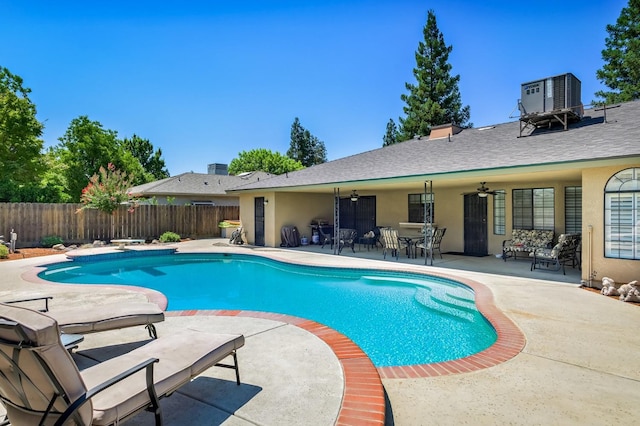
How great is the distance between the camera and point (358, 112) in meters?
32.8

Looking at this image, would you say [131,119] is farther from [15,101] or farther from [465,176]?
[465,176]

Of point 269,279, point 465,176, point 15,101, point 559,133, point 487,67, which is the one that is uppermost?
point 487,67

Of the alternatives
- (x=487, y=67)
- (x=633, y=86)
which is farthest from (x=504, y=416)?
(x=633, y=86)

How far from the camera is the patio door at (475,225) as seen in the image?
13.4m

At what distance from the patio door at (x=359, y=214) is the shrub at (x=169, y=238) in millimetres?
8553

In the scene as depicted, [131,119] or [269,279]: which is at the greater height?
[131,119]

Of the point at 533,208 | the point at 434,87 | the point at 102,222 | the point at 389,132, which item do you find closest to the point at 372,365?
the point at 533,208

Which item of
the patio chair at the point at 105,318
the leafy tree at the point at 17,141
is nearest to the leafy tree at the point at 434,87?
the leafy tree at the point at 17,141

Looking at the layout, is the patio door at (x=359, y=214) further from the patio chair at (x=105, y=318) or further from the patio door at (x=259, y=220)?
the patio chair at (x=105, y=318)

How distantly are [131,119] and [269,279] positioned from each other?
3885 cm

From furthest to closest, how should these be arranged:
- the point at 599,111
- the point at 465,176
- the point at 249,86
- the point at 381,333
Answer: the point at 249,86 < the point at 599,111 < the point at 465,176 < the point at 381,333

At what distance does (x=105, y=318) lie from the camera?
3830 millimetres

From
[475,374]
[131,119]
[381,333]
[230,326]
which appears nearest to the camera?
[475,374]

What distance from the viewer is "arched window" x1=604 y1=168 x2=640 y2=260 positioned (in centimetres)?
716
